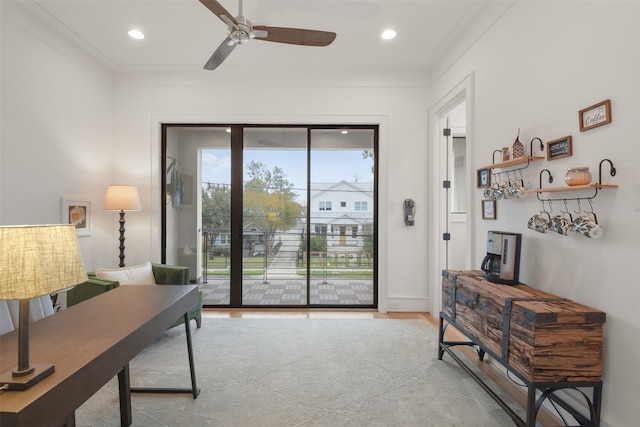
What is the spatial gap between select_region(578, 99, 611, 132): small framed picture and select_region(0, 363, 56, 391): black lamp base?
2.57 m

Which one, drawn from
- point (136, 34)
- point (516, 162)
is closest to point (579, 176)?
Result: point (516, 162)

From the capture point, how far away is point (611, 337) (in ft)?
5.22

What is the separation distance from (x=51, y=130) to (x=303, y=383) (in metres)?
3.31

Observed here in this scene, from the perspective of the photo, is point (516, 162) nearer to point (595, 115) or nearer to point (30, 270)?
point (595, 115)

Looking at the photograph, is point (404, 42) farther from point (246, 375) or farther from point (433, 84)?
point (246, 375)

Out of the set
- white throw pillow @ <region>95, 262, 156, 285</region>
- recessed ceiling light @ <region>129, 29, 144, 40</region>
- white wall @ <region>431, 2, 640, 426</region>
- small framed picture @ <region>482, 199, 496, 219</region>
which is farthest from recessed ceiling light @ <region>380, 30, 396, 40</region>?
white throw pillow @ <region>95, 262, 156, 285</region>

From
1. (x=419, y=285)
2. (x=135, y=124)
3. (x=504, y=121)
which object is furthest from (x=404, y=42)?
(x=135, y=124)

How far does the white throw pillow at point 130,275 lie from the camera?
2967mm

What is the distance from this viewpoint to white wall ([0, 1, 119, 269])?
270cm

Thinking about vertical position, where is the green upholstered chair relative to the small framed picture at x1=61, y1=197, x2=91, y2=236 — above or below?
below

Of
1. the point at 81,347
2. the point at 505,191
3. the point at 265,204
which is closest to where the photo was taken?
the point at 81,347

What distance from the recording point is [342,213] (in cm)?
421

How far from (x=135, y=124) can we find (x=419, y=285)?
13.4 feet

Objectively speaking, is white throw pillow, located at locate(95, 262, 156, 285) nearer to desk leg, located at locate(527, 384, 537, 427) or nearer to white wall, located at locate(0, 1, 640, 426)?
white wall, located at locate(0, 1, 640, 426)
